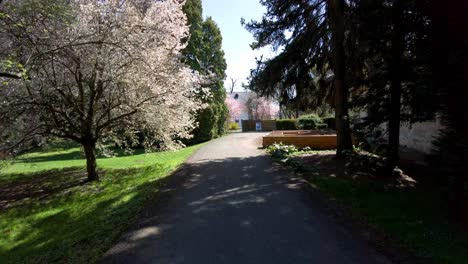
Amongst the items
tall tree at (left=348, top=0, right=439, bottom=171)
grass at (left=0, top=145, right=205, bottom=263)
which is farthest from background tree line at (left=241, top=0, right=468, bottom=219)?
grass at (left=0, top=145, right=205, bottom=263)

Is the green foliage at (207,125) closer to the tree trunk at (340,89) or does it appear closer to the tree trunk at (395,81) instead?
the tree trunk at (340,89)

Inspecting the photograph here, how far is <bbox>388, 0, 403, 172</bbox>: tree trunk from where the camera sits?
8.26 meters

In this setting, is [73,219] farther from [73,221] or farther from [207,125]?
[207,125]

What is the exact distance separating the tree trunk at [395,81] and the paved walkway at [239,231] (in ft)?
11.0

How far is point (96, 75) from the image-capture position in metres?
10.7

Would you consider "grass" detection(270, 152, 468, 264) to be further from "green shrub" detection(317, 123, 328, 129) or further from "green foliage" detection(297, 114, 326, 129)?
"green shrub" detection(317, 123, 328, 129)

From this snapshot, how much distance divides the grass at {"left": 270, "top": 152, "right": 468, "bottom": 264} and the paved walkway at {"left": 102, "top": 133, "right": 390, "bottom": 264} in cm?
67

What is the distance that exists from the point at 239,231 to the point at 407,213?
125 inches

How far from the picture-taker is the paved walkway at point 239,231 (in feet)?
15.2

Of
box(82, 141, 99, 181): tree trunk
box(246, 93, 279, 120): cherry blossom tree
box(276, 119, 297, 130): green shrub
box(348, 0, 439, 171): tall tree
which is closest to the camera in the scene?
box(348, 0, 439, 171): tall tree

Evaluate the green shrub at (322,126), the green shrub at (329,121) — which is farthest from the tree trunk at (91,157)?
the green shrub at (329,121)

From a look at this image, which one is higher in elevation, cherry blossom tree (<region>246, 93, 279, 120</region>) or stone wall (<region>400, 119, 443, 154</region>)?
cherry blossom tree (<region>246, 93, 279, 120</region>)

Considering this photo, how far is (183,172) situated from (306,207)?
5899 mm

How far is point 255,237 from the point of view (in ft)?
17.6
